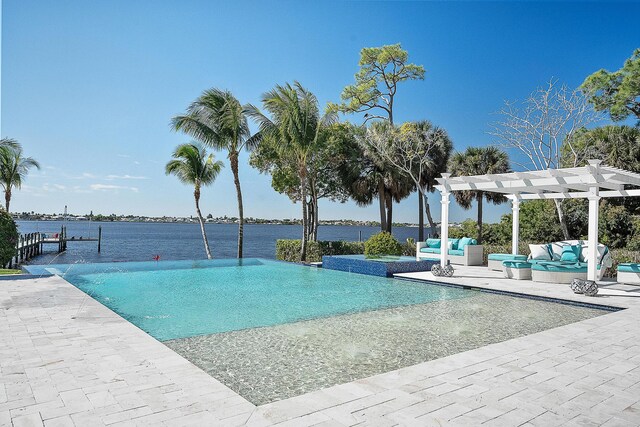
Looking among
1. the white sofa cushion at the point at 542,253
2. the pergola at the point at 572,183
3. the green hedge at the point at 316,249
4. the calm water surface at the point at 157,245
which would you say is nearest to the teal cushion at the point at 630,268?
the pergola at the point at 572,183

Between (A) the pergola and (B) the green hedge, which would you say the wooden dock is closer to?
(B) the green hedge

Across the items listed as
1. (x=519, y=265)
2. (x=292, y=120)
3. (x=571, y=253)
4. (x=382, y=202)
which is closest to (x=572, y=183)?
(x=519, y=265)

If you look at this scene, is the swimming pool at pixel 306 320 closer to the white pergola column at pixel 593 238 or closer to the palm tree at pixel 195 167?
the white pergola column at pixel 593 238

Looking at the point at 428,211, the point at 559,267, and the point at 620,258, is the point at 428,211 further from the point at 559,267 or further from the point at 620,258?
the point at 559,267

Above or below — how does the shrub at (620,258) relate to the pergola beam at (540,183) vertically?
below

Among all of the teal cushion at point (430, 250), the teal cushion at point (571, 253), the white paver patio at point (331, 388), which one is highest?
the teal cushion at point (571, 253)

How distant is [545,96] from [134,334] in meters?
17.5

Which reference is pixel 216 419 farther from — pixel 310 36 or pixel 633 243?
pixel 633 243

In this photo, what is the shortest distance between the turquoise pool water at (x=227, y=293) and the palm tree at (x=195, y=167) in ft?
22.4

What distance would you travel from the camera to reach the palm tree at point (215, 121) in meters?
17.4

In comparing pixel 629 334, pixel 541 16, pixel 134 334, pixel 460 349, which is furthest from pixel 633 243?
pixel 134 334

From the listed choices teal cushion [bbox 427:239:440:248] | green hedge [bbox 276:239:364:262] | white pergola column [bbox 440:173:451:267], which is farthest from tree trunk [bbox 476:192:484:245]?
white pergola column [bbox 440:173:451:267]

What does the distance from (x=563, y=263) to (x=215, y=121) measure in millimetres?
13362

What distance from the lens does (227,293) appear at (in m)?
10.1
